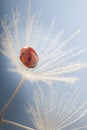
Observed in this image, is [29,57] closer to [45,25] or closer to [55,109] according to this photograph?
[45,25]

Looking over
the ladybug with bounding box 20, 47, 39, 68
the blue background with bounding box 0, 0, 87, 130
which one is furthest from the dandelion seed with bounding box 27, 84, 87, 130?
the ladybug with bounding box 20, 47, 39, 68

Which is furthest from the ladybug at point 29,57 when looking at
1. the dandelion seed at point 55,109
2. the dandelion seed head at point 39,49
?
the dandelion seed at point 55,109

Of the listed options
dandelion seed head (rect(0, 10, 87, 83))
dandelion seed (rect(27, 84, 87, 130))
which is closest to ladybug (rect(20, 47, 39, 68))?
dandelion seed head (rect(0, 10, 87, 83))

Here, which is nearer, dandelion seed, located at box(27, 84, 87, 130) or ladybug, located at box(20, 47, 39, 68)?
dandelion seed, located at box(27, 84, 87, 130)

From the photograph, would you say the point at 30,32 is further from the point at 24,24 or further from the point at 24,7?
the point at 24,7

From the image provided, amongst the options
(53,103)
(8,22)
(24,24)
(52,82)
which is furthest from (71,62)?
(8,22)

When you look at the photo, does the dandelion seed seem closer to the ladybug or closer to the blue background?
the blue background

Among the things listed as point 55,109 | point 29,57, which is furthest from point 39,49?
point 55,109

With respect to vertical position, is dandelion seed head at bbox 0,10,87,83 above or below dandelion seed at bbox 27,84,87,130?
above
